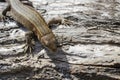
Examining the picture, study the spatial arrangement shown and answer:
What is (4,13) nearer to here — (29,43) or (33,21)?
(33,21)

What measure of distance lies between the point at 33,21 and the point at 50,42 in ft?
2.44

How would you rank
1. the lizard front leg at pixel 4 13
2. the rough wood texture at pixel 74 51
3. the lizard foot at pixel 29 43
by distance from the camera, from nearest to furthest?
the rough wood texture at pixel 74 51, the lizard foot at pixel 29 43, the lizard front leg at pixel 4 13

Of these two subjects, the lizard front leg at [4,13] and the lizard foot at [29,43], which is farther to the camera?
the lizard front leg at [4,13]

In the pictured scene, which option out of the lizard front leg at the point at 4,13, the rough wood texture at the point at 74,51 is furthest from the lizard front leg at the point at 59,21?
the lizard front leg at the point at 4,13

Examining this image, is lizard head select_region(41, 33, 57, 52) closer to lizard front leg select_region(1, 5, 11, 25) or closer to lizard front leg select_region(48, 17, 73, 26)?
lizard front leg select_region(48, 17, 73, 26)

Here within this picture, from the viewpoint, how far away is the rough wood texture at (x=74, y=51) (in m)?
4.66

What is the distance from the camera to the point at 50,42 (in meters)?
4.88

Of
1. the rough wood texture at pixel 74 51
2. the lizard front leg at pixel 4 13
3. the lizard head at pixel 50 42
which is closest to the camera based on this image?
the rough wood texture at pixel 74 51

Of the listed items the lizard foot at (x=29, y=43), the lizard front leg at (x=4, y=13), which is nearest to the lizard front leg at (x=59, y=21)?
the lizard foot at (x=29, y=43)

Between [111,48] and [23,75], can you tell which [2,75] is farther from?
[111,48]

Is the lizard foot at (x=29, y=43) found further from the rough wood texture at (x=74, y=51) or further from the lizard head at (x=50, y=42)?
the lizard head at (x=50, y=42)

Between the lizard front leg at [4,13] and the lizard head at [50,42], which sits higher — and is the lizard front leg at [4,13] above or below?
above

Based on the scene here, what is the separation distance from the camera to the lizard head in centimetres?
481

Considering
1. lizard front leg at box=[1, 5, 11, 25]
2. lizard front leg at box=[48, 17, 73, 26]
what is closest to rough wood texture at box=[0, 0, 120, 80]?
lizard front leg at box=[48, 17, 73, 26]
